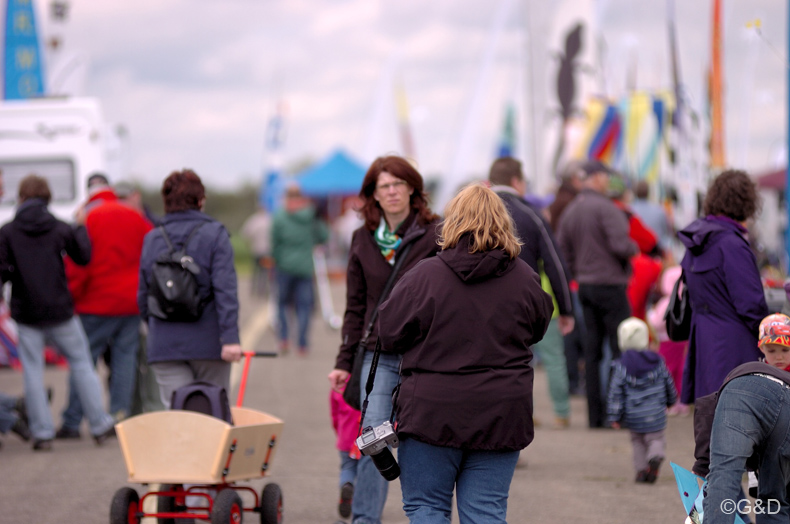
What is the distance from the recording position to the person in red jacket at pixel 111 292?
29.0 ft

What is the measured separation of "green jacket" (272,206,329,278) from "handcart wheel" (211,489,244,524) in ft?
30.3

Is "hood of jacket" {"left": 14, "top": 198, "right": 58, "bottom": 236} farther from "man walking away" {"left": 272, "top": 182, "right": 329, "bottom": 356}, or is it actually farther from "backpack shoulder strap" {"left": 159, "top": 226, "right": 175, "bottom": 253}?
"man walking away" {"left": 272, "top": 182, "right": 329, "bottom": 356}

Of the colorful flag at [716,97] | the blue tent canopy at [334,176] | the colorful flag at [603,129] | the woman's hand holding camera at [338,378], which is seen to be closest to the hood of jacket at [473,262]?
the woman's hand holding camera at [338,378]

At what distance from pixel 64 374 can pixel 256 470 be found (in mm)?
8379

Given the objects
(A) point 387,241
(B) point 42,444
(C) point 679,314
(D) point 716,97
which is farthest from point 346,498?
(D) point 716,97

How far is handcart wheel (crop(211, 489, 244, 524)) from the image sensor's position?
523 cm

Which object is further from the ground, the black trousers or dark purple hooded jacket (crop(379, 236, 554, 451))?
dark purple hooded jacket (crop(379, 236, 554, 451))

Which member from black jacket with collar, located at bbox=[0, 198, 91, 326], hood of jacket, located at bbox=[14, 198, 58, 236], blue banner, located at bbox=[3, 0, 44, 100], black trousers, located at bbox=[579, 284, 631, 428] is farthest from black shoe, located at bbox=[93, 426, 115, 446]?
blue banner, located at bbox=[3, 0, 44, 100]

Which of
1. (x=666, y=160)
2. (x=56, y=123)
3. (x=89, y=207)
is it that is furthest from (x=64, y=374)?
(x=666, y=160)

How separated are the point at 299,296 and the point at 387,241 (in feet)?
30.2

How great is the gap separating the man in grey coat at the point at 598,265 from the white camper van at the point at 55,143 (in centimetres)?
770

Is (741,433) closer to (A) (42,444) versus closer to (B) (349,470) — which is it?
(B) (349,470)

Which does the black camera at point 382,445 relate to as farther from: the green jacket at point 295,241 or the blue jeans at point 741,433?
the green jacket at point 295,241

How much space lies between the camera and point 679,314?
5734mm
